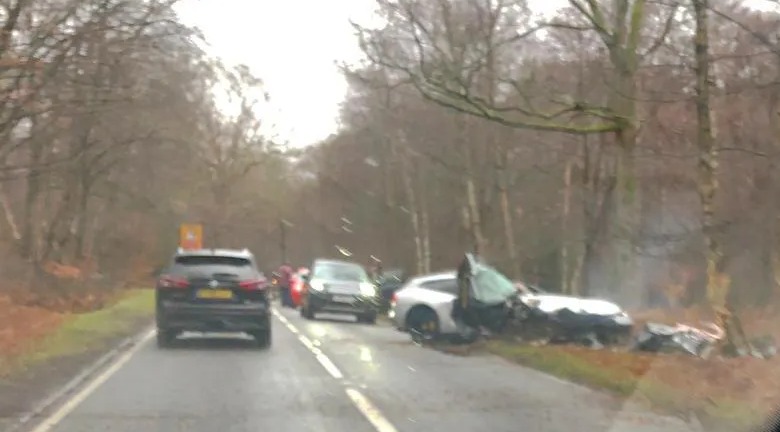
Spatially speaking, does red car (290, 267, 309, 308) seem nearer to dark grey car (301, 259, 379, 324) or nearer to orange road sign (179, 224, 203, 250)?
dark grey car (301, 259, 379, 324)

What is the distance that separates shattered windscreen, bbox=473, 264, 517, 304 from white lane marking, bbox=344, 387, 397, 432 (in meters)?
6.15

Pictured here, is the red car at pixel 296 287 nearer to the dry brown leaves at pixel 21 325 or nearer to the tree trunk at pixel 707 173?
the dry brown leaves at pixel 21 325

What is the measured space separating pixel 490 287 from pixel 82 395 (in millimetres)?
8589

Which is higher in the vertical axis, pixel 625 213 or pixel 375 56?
pixel 375 56

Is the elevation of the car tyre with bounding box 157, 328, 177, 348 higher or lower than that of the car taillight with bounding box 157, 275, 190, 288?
lower

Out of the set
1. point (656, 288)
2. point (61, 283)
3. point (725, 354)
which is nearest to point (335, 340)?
point (725, 354)

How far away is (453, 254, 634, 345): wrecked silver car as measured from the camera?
62.7 feet

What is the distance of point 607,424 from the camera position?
11.4 metres

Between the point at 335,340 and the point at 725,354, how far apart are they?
30.5 feet

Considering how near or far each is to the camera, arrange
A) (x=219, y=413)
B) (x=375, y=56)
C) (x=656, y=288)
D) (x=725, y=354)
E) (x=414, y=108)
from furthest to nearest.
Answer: (x=656, y=288) → (x=414, y=108) → (x=375, y=56) → (x=725, y=354) → (x=219, y=413)

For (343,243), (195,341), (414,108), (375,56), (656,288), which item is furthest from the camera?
(343,243)

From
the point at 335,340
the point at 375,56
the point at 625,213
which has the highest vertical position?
the point at 375,56

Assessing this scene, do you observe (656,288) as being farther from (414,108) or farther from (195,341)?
(195,341)

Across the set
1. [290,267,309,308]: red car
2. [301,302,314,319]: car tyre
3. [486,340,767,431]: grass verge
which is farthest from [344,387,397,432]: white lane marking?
[290,267,309,308]: red car
